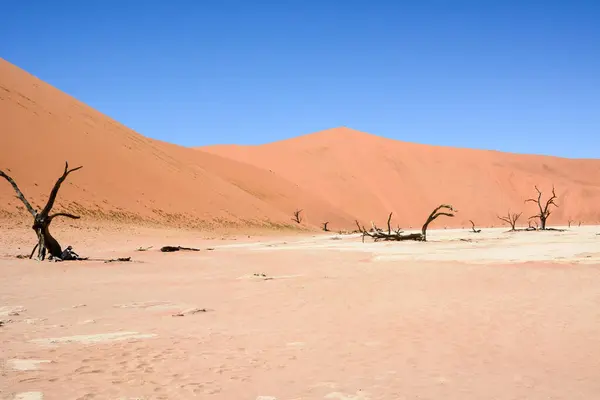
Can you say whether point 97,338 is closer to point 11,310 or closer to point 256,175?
point 11,310

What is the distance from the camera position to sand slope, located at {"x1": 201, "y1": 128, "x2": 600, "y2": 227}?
77125 millimetres

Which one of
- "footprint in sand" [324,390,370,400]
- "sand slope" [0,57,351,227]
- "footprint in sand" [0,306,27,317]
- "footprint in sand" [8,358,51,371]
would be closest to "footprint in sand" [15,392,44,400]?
"footprint in sand" [8,358,51,371]

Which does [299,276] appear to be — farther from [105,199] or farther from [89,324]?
[105,199]

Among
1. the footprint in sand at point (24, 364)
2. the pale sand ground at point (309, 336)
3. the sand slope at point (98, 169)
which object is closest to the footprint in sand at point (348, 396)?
the pale sand ground at point (309, 336)

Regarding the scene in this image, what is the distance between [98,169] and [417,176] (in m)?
56.0

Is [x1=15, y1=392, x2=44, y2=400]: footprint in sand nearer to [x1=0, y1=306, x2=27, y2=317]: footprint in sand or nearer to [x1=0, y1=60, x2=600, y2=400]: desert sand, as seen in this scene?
[x1=0, y1=60, x2=600, y2=400]: desert sand

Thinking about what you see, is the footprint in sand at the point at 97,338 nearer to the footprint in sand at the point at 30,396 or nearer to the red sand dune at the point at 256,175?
the footprint in sand at the point at 30,396

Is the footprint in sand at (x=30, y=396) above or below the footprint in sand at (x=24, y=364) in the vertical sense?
below

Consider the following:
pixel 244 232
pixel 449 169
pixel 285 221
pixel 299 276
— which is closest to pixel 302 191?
pixel 285 221

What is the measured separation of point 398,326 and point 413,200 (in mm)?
74157

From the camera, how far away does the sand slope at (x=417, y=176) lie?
77125 mm

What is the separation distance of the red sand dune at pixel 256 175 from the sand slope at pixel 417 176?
0.61 feet

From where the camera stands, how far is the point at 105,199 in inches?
1512

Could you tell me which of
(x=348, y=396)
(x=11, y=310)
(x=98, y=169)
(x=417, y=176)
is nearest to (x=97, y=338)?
(x=11, y=310)
